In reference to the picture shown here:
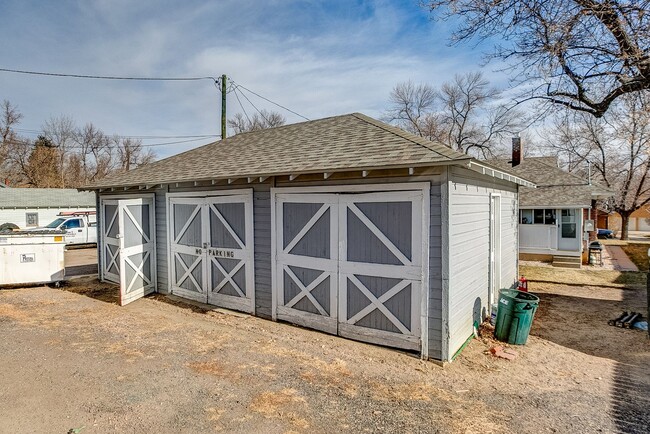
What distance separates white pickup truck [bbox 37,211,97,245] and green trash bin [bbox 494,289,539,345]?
67.9ft

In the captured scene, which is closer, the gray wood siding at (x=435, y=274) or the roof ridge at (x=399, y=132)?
the gray wood siding at (x=435, y=274)

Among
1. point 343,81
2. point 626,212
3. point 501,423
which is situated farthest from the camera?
point 626,212

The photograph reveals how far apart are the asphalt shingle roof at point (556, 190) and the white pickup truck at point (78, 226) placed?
20960 millimetres

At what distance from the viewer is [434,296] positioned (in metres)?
4.86

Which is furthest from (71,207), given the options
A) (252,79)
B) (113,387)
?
(113,387)

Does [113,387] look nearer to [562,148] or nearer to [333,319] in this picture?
[333,319]

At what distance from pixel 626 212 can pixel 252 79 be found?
2888cm

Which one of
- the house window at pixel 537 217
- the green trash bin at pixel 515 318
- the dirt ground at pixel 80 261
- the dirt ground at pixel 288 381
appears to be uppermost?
the house window at pixel 537 217

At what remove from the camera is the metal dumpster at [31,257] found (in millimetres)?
8961

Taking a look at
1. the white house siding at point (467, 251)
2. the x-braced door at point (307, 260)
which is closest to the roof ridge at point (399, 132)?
the white house siding at point (467, 251)

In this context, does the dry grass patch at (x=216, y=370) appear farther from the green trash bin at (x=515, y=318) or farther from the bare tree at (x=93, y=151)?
the bare tree at (x=93, y=151)

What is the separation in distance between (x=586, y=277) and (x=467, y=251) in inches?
342

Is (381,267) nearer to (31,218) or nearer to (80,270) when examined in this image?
(80,270)

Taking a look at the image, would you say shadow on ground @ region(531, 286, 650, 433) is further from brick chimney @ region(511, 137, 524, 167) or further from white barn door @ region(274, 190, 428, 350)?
brick chimney @ region(511, 137, 524, 167)
